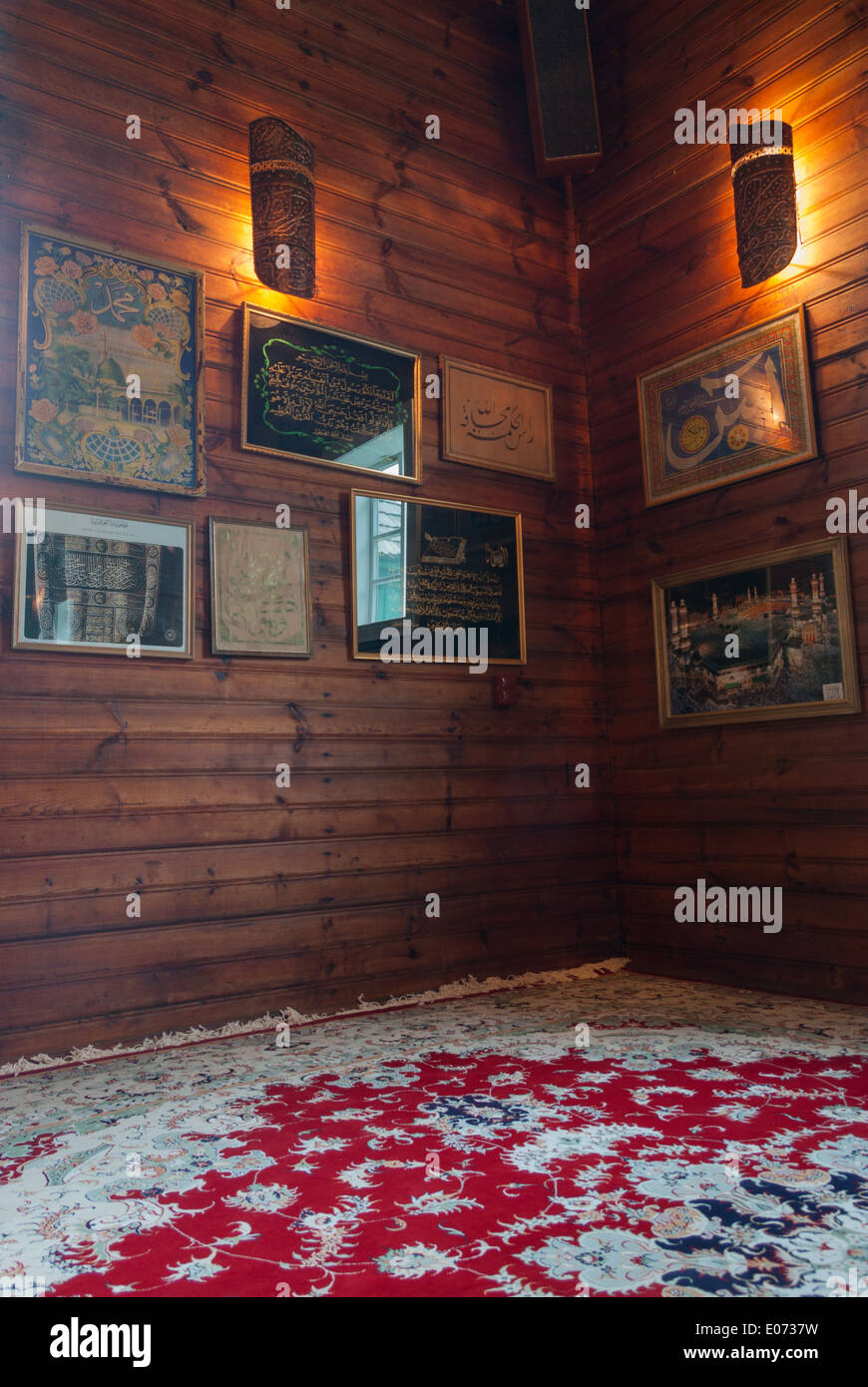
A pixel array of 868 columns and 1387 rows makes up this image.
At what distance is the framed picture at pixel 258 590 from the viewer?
136 inches

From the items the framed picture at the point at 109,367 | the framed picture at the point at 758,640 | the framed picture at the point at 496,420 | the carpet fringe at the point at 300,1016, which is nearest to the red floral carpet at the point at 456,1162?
the carpet fringe at the point at 300,1016

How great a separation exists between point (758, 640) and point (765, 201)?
1696mm

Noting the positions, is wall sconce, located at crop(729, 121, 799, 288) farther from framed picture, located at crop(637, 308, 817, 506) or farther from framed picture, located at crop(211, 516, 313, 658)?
framed picture, located at crop(211, 516, 313, 658)

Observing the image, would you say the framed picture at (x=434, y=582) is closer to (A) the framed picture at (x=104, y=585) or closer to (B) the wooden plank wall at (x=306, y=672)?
(B) the wooden plank wall at (x=306, y=672)

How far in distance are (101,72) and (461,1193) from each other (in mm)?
3733

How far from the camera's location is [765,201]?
3730 millimetres

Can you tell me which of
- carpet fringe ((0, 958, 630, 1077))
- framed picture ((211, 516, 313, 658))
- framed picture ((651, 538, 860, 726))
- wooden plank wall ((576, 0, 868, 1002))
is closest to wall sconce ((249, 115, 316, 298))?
framed picture ((211, 516, 313, 658))

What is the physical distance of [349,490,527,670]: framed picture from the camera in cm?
384

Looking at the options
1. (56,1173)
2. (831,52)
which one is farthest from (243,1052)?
(831,52)

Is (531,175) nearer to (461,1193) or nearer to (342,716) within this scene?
(342,716)

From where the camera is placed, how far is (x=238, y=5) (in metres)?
3.76

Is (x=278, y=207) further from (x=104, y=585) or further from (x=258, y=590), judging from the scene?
(x=104, y=585)

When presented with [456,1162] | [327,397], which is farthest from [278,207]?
[456,1162]

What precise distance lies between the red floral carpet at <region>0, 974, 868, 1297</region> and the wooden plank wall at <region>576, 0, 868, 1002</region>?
675mm
